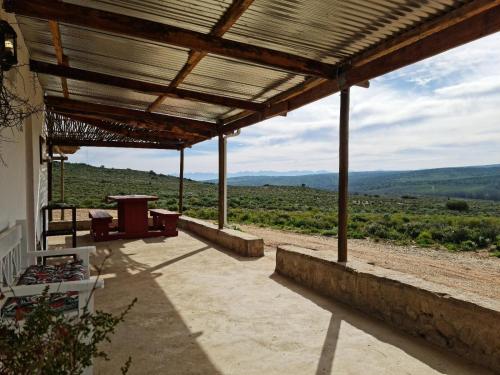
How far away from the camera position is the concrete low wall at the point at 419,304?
2.88 m

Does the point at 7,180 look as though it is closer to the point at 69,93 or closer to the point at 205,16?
the point at 205,16

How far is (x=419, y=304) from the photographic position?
3.40 meters

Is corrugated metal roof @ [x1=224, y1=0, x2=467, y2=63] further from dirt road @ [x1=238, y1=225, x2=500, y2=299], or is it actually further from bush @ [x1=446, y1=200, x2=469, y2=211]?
bush @ [x1=446, y1=200, x2=469, y2=211]

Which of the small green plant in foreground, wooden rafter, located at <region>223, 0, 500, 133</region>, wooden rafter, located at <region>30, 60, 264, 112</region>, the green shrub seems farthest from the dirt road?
the small green plant in foreground

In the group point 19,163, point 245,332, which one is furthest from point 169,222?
point 245,332

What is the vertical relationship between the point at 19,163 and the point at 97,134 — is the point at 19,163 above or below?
below

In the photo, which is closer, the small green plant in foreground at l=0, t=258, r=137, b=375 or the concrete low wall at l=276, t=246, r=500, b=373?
the small green plant in foreground at l=0, t=258, r=137, b=375

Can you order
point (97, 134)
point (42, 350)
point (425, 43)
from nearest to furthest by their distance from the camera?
point (42, 350) < point (425, 43) < point (97, 134)

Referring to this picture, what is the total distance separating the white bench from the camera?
2479 mm

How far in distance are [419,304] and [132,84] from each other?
15.9 ft

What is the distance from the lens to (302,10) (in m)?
3.16

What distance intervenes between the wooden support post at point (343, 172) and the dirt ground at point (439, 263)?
2.68 m

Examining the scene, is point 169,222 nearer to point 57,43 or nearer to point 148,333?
point 57,43

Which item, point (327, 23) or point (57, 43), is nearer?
point (327, 23)
